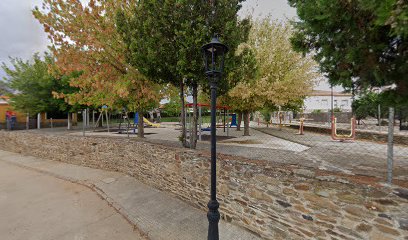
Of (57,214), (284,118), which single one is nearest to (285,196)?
(57,214)

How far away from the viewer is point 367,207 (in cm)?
289

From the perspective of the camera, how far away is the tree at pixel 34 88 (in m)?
19.2

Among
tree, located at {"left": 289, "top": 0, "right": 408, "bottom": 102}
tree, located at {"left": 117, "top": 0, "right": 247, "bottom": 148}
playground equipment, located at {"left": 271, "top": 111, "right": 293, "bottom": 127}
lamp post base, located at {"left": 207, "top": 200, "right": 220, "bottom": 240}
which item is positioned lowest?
lamp post base, located at {"left": 207, "top": 200, "right": 220, "bottom": 240}

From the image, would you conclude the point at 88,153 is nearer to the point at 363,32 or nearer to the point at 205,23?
the point at 205,23

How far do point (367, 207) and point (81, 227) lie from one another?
593 centimetres

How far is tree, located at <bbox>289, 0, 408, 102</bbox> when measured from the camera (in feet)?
8.79

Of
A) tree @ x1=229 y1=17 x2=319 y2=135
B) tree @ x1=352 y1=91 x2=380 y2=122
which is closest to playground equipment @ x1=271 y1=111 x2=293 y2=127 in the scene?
tree @ x1=352 y1=91 x2=380 y2=122

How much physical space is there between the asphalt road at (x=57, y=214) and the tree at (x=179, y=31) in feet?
15.2

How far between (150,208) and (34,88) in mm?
20504

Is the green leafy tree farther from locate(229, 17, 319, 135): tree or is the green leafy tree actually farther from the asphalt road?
the asphalt road

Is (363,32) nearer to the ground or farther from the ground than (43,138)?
farther from the ground

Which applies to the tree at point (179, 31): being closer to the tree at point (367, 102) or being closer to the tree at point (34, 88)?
the tree at point (367, 102)

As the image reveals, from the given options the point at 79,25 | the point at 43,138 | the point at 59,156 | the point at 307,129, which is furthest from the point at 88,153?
the point at 307,129

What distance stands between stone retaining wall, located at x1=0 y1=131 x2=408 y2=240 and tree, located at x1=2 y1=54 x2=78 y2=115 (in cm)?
1716
